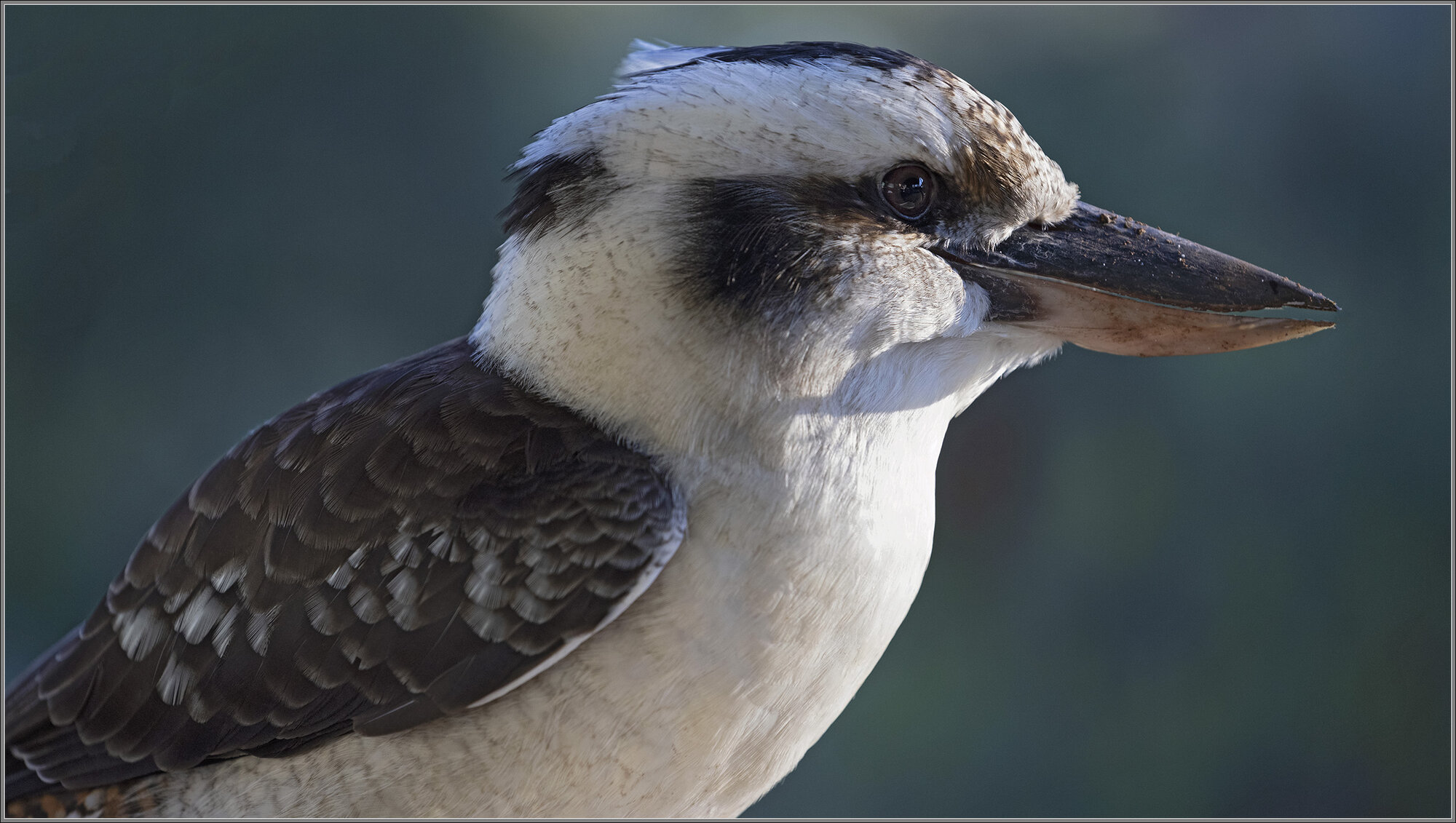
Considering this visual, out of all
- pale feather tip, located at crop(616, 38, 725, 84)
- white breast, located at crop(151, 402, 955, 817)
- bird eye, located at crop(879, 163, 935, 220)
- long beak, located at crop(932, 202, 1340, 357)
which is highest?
pale feather tip, located at crop(616, 38, 725, 84)

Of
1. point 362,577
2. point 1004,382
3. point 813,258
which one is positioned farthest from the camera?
point 1004,382

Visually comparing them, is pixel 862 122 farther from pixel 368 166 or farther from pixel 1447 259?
pixel 1447 259

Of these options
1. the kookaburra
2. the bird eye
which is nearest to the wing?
the kookaburra

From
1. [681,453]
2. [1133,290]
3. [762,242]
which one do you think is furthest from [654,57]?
[1133,290]

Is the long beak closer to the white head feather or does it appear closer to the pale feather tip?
the white head feather

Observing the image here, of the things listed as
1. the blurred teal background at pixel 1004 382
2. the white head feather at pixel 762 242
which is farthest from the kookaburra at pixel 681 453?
the blurred teal background at pixel 1004 382

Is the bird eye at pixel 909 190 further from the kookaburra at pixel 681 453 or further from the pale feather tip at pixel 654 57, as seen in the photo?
the pale feather tip at pixel 654 57

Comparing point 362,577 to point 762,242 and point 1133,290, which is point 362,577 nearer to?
point 762,242
